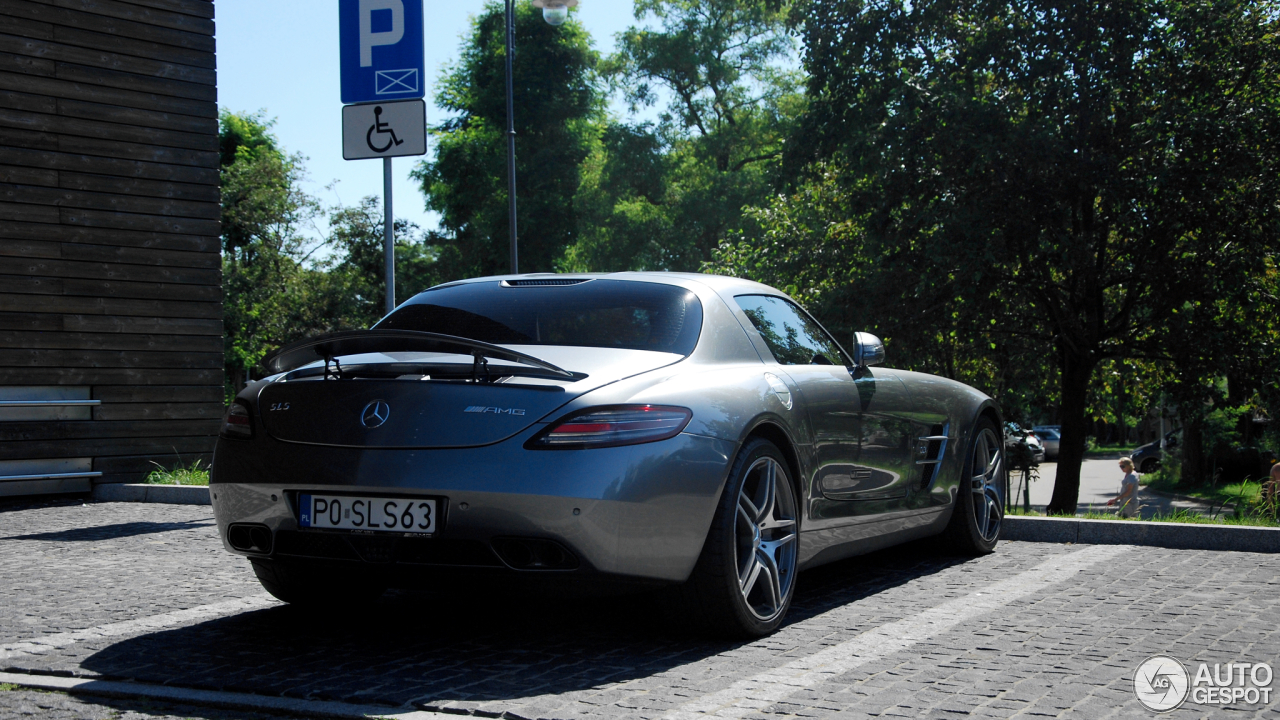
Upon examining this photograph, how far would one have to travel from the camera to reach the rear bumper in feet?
12.2

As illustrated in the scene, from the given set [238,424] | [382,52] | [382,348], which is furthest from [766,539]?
[382,52]

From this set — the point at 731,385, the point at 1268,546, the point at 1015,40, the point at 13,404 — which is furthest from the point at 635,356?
the point at 1015,40

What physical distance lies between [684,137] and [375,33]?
36.4 meters

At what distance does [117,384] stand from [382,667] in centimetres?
829

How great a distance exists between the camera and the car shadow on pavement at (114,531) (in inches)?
312

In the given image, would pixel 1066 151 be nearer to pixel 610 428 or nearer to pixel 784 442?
pixel 784 442

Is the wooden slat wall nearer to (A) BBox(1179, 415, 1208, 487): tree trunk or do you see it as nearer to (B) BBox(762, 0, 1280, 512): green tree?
(B) BBox(762, 0, 1280, 512): green tree

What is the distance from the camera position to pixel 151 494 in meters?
10.5

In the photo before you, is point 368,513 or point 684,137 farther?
point 684,137

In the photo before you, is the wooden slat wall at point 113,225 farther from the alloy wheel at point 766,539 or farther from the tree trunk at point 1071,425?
the tree trunk at point 1071,425

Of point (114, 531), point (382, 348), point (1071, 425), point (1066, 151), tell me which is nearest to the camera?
point (382, 348)

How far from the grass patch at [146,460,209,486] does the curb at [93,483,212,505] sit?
0.55ft

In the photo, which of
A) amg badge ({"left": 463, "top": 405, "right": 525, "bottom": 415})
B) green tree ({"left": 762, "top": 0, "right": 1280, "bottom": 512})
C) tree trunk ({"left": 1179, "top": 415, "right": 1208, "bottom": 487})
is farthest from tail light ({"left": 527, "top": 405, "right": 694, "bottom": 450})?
tree trunk ({"left": 1179, "top": 415, "right": 1208, "bottom": 487})

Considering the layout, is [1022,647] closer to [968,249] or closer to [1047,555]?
[1047,555]
